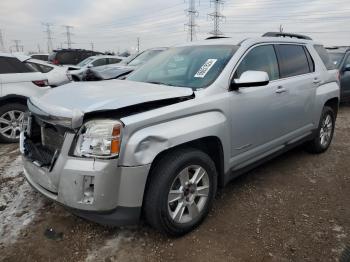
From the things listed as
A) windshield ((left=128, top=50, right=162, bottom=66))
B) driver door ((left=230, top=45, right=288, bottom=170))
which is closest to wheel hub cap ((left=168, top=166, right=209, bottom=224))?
driver door ((left=230, top=45, right=288, bottom=170))

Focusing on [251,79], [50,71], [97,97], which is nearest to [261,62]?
[251,79]

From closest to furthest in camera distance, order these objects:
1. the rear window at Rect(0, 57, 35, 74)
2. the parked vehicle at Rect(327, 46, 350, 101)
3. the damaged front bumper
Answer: the damaged front bumper
the rear window at Rect(0, 57, 35, 74)
the parked vehicle at Rect(327, 46, 350, 101)

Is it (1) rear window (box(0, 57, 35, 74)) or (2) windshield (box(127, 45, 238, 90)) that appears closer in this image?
(2) windshield (box(127, 45, 238, 90))

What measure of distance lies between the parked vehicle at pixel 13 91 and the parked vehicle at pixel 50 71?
0.99 ft

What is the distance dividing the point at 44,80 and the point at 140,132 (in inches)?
173

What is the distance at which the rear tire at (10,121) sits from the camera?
18.7 feet

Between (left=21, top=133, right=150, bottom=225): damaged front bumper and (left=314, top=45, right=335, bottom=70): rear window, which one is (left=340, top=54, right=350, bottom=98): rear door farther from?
(left=21, top=133, right=150, bottom=225): damaged front bumper

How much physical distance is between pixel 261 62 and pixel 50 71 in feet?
15.4

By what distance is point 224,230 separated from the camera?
306 cm

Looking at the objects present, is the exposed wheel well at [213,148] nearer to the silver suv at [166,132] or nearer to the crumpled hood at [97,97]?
the silver suv at [166,132]

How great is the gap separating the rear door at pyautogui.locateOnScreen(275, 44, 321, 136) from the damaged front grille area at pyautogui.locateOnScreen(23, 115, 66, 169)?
252 cm

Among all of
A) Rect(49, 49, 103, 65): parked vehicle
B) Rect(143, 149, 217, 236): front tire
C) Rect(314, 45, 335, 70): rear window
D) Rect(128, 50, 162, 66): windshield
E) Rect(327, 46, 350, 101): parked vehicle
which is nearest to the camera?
Rect(143, 149, 217, 236): front tire

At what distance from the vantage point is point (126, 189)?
Result: 249 centimetres

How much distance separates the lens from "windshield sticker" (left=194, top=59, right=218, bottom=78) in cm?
330
